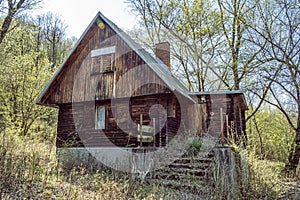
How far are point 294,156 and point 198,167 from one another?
6105 mm

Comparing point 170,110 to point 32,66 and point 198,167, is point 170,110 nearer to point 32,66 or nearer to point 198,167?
point 198,167

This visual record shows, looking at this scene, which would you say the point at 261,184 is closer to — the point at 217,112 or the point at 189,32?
the point at 217,112

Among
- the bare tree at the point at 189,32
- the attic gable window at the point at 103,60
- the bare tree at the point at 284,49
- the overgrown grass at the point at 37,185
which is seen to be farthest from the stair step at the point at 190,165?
the bare tree at the point at 189,32

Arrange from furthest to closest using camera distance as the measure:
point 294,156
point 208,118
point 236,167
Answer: point 208,118
point 294,156
point 236,167

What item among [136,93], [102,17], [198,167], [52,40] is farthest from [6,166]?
[52,40]

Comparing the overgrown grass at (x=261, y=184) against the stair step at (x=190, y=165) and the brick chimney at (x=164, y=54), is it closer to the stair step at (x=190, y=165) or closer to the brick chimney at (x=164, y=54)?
the stair step at (x=190, y=165)

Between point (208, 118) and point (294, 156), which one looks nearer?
point (294, 156)

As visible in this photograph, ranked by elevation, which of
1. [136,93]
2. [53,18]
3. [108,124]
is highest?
[53,18]

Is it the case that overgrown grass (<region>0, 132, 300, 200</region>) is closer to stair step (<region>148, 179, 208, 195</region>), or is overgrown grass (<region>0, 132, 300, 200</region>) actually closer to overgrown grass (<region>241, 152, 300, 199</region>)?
overgrown grass (<region>241, 152, 300, 199</region>)

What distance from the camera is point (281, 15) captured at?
1235 centimetres

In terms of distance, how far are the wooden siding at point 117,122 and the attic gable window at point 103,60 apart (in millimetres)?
1433

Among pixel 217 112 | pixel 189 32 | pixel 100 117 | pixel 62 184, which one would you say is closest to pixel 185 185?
pixel 62 184

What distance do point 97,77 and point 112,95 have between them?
119cm

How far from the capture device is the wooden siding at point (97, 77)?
37.5 feet
